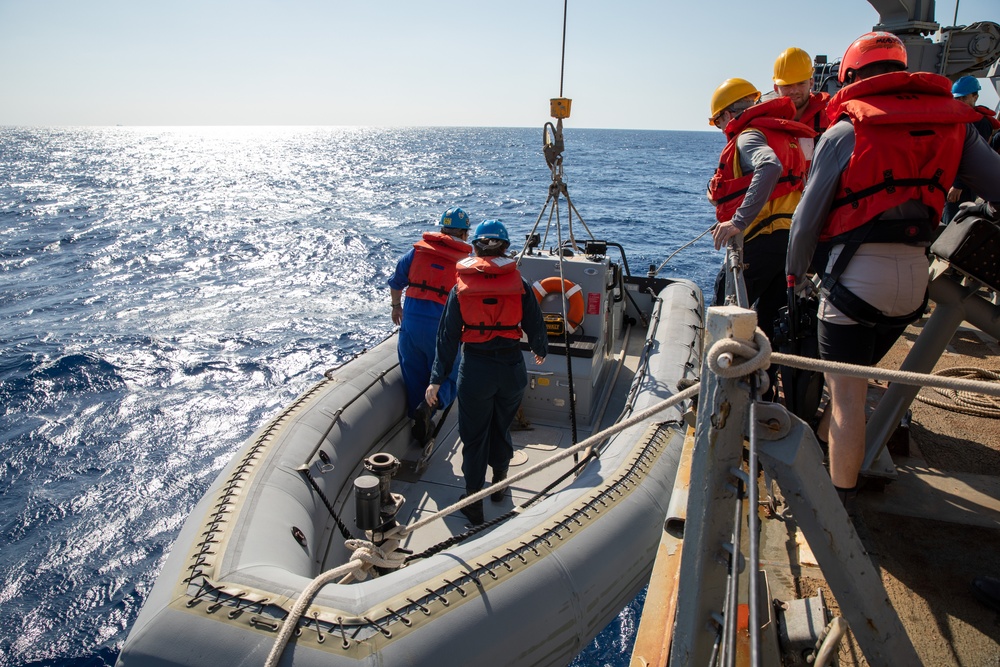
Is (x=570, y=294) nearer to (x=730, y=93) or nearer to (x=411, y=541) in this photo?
(x=730, y=93)

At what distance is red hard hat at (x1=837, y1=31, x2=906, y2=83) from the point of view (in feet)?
6.93

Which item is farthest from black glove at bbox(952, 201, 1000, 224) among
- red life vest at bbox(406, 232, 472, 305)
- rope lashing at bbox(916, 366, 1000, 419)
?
red life vest at bbox(406, 232, 472, 305)

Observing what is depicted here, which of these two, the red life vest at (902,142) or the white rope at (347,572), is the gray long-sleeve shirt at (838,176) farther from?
the white rope at (347,572)

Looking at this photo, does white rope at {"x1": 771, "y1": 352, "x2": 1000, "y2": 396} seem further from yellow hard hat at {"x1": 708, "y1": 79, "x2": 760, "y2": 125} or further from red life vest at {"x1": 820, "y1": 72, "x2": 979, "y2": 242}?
yellow hard hat at {"x1": 708, "y1": 79, "x2": 760, "y2": 125}

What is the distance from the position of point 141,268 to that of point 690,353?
13.3 metres

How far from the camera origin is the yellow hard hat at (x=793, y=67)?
3.41 metres

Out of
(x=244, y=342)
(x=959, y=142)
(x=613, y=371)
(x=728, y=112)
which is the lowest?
(x=244, y=342)

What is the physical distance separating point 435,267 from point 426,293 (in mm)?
193

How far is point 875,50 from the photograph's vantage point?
2129 mm

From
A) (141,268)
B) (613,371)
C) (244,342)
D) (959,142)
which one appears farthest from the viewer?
(141,268)

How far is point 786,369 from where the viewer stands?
292 centimetres

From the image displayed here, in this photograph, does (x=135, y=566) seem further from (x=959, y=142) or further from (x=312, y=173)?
(x=312, y=173)

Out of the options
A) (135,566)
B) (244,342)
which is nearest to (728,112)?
(135,566)

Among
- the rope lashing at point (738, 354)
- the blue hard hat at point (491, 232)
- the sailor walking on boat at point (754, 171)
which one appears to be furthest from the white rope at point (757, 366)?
the blue hard hat at point (491, 232)
